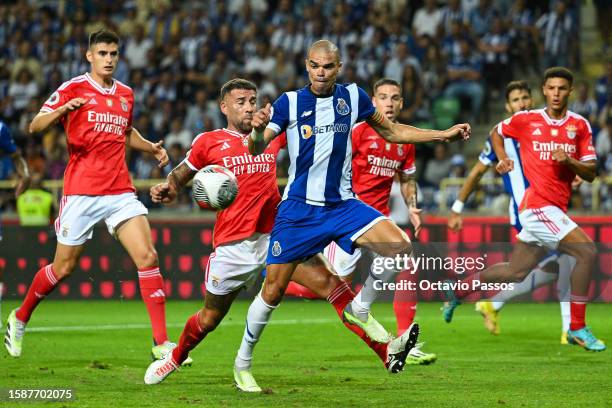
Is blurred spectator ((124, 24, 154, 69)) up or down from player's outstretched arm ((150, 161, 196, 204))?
up

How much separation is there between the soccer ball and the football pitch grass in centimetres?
126

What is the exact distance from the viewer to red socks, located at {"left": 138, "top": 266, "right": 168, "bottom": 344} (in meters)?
9.34

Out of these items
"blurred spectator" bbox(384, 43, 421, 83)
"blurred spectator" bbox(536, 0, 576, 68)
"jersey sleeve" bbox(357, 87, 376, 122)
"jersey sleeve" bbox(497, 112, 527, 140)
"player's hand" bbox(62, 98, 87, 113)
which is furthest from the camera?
"blurred spectator" bbox(536, 0, 576, 68)

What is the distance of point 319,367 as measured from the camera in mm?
9531

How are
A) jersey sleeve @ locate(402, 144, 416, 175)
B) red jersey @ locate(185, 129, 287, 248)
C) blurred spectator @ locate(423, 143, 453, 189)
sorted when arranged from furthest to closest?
blurred spectator @ locate(423, 143, 453, 189)
jersey sleeve @ locate(402, 144, 416, 175)
red jersey @ locate(185, 129, 287, 248)

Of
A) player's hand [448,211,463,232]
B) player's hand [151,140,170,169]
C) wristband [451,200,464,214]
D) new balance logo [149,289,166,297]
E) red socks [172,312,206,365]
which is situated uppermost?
player's hand [151,140,170,169]

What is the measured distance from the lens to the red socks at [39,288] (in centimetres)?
998

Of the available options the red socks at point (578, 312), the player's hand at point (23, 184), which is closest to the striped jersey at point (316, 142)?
the red socks at point (578, 312)

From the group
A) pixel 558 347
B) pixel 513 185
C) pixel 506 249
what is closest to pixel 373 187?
pixel 513 185

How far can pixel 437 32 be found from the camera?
67.3ft

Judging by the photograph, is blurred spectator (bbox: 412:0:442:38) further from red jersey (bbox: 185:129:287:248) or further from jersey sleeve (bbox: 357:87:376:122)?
jersey sleeve (bbox: 357:87:376:122)

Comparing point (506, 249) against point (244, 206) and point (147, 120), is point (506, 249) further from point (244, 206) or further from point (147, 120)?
point (147, 120)

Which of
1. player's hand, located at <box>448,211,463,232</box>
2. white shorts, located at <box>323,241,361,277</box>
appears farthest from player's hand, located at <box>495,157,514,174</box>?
white shorts, located at <box>323,241,361,277</box>

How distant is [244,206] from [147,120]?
479 inches
